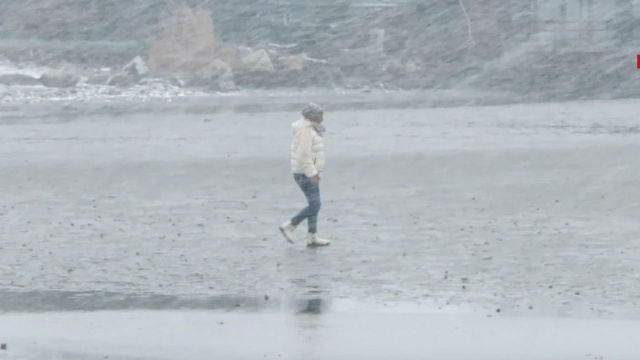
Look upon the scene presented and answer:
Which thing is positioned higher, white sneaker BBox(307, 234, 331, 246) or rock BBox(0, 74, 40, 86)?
rock BBox(0, 74, 40, 86)

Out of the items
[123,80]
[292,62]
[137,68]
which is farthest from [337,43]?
[123,80]

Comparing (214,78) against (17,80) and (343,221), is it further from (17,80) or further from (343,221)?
(343,221)

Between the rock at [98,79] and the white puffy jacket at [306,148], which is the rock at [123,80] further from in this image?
the white puffy jacket at [306,148]

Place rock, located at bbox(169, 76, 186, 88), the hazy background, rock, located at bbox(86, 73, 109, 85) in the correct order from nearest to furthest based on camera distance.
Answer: the hazy background → rock, located at bbox(169, 76, 186, 88) → rock, located at bbox(86, 73, 109, 85)

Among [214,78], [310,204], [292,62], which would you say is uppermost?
[292,62]

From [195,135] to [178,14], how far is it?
27.9 metres

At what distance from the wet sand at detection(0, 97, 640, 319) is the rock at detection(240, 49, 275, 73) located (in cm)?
2323

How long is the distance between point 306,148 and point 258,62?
37244mm

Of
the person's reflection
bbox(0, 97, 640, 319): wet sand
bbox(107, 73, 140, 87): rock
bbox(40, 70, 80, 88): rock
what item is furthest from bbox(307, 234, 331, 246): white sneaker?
bbox(107, 73, 140, 87): rock

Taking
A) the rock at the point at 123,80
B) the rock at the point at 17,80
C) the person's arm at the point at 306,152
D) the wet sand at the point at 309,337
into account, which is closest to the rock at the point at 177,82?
the rock at the point at 123,80

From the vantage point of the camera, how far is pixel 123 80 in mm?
45188

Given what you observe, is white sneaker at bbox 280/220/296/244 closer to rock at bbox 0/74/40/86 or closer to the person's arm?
the person's arm

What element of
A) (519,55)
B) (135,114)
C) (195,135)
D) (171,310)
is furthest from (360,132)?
(519,55)

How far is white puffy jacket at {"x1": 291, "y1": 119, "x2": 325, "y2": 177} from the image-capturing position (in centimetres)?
1162
